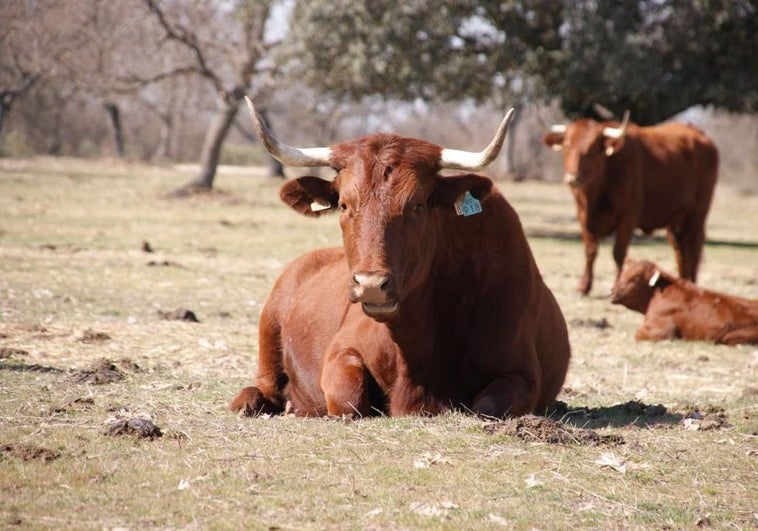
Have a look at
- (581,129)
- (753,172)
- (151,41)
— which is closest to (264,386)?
(581,129)

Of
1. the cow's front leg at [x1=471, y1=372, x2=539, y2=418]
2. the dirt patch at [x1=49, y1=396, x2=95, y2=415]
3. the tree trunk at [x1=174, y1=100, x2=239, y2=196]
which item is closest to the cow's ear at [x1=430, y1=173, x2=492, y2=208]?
the cow's front leg at [x1=471, y1=372, x2=539, y2=418]

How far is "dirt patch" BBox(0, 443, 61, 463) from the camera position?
18.1 feet

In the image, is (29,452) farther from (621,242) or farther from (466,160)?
(621,242)

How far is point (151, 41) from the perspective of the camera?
32.9 meters

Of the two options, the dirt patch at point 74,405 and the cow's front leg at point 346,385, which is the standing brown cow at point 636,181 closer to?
the cow's front leg at point 346,385

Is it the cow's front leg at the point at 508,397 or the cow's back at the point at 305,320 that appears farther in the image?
the cow's back at the point at 305,320

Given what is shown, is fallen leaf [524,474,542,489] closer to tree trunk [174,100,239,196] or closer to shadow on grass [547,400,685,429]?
shadow on grass [547,400,685,429]

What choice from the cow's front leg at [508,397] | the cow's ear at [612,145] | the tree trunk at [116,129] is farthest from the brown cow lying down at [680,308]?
the tree trunk at [116,129]

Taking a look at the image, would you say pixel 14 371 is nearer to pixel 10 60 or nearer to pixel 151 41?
pixel 151 41

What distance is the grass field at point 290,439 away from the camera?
4.96 metres

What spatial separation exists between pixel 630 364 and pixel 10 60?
3502cm

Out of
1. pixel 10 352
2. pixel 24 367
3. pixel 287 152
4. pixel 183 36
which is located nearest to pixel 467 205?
pixel 287 152

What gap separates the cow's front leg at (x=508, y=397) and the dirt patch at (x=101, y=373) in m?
2.78

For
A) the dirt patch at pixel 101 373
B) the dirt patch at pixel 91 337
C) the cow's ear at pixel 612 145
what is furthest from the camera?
the cow's ear at pixel 612 145
